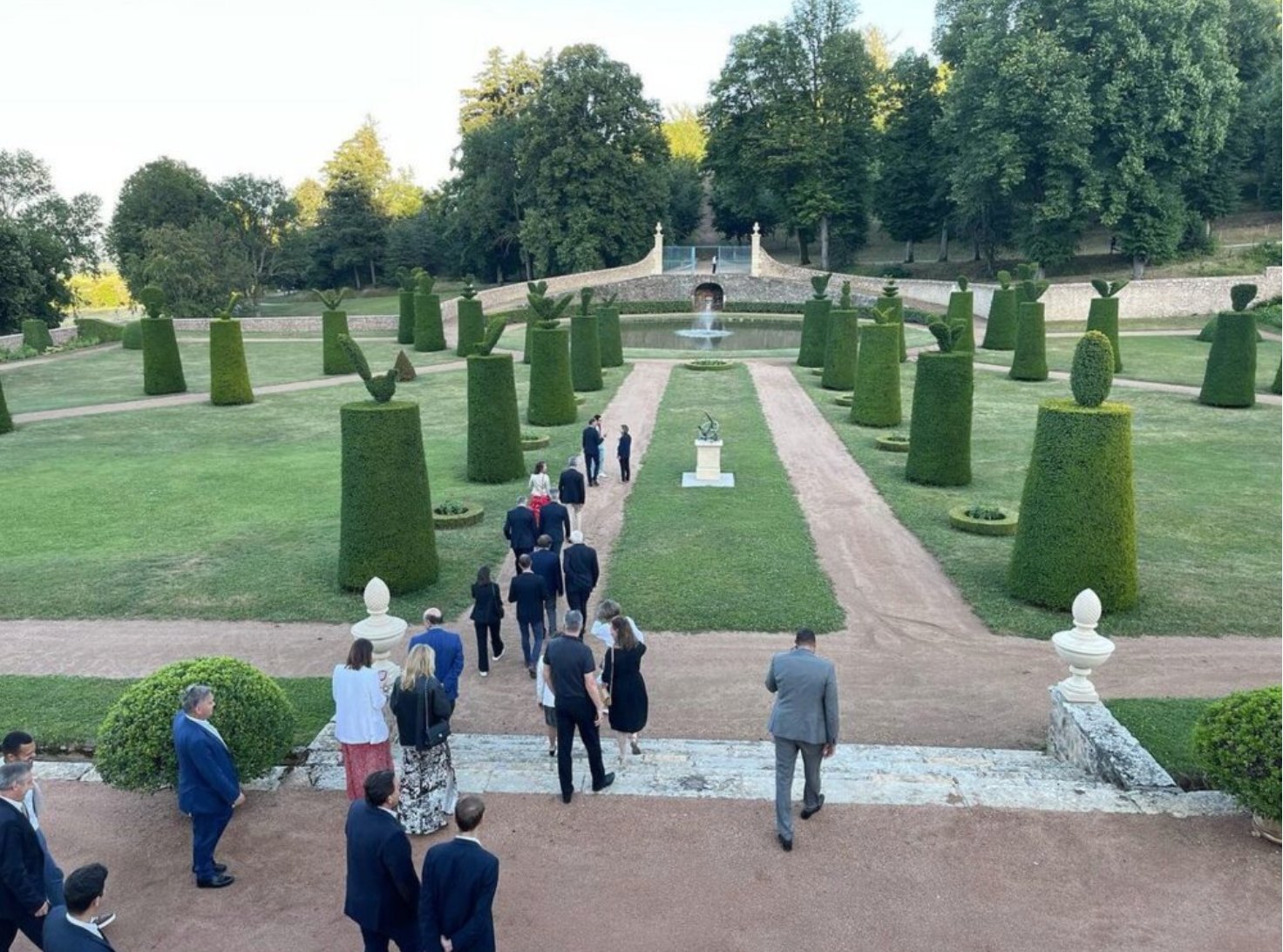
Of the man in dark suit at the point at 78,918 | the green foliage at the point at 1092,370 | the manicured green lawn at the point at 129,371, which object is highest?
the green foliage at the point at 1092,370

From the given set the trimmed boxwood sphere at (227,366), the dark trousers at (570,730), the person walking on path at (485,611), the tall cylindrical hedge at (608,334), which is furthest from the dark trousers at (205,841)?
the tall cylindrical hedge at (608,334)

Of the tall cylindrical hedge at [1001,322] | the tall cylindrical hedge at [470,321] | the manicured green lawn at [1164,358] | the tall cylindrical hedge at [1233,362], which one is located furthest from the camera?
the tall cylindrical hedge at [1001,322]

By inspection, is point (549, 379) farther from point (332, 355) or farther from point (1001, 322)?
point (1001, 322)

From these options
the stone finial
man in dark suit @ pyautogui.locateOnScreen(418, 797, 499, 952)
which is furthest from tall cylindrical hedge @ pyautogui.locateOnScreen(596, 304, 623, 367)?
man in dark suit @ pyautogui.locateOnScreen(418, 797, 499, 952)

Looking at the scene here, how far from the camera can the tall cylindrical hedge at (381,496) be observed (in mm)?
12359

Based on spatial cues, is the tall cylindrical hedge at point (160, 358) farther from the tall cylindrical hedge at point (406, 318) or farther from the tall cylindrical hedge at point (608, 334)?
the tall cylindrical hedge at point (608, 334)

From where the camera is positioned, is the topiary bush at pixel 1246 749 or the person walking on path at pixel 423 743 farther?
the person walking on path at pixel 423 743

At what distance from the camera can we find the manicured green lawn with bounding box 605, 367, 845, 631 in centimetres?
1187

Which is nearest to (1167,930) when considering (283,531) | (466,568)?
(466,568)

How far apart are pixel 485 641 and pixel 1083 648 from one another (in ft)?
20.3

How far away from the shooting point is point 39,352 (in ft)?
138

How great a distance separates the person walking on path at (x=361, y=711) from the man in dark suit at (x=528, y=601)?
3.24 m

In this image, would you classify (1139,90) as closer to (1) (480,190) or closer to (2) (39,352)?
(1) (480,190)

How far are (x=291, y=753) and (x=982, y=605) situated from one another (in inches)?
351
